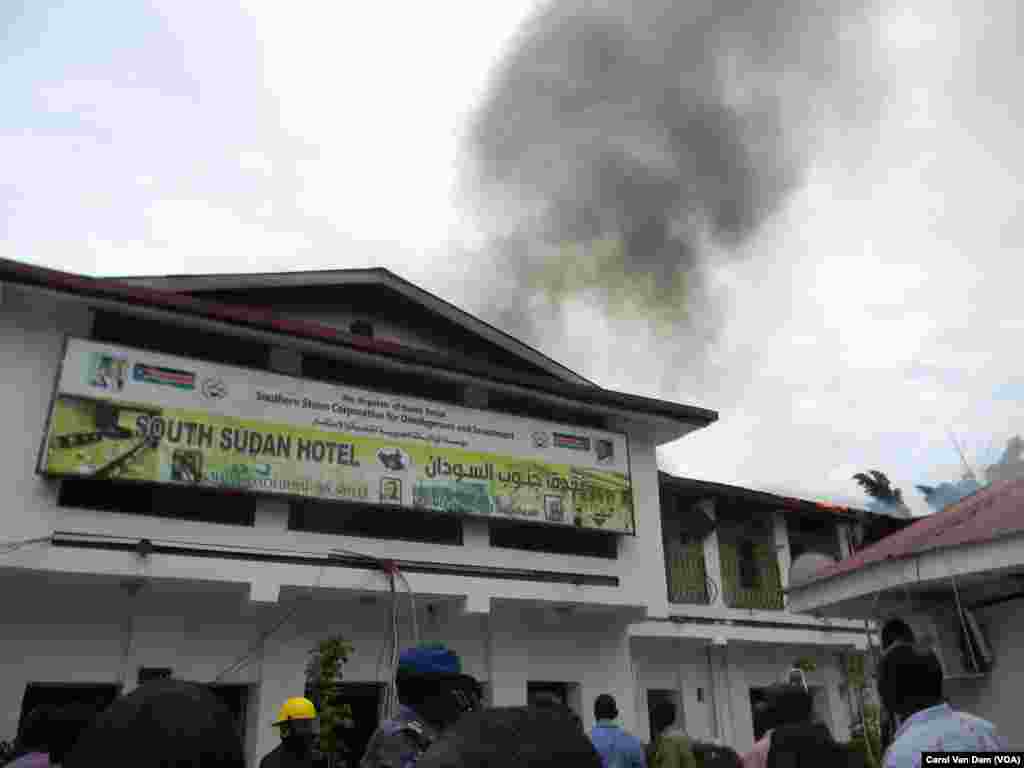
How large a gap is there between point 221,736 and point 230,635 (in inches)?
392

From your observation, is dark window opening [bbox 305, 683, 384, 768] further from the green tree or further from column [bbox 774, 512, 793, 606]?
column [bbox 774, 512, 793, 606]

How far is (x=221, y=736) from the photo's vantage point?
1.61 m

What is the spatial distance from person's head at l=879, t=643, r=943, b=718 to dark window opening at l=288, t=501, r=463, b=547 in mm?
8646

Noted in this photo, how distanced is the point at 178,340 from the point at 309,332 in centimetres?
173

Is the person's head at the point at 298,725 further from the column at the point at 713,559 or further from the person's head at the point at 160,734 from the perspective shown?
the column at the point at 713,559

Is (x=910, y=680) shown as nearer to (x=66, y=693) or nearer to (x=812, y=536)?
(x=66, y=693)

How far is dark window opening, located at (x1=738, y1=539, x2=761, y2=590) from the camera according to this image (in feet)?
58.0

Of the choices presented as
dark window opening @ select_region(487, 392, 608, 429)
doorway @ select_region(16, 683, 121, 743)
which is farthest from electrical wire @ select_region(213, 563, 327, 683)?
dark window opening @ select_region(487, 392, 608, 429)

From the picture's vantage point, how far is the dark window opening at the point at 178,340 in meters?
10.7

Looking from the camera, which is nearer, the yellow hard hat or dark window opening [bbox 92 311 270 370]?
the yellow hard hat

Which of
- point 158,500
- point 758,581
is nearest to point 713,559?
point 758,581

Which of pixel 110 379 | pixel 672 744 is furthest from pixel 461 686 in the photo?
pixel 110 379

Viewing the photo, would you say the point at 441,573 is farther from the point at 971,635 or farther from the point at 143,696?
the point at 143,696

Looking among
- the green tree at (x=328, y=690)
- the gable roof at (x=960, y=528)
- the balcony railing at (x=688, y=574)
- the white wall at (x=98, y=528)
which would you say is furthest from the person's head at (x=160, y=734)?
the balcony railing at (x=688, y=574)
